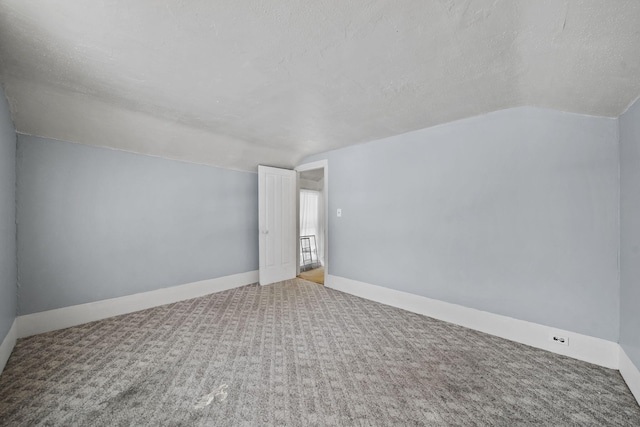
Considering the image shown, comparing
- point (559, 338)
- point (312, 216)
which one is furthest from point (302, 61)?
point (312, 216)

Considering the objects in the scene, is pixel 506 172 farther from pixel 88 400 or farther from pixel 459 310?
pixel 88 400

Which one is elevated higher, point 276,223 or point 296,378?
A: point 276,223

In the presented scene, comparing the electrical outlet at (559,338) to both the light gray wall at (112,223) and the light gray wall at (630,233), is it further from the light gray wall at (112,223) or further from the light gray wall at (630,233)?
the light gray wall at (112,223)

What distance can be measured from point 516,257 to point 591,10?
2097 millimetres

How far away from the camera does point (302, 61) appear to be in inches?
69.0

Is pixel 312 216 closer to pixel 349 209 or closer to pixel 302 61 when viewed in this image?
pixel 349 209

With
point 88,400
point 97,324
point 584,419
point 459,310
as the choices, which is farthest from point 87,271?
point 584,419

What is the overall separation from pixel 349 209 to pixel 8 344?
3.93m

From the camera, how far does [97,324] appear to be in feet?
9.34

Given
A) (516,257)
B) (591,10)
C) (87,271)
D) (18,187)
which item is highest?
(591,10)

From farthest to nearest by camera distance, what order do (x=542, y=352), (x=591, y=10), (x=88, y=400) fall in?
(x=542, y=352) < (x=88, y=400) < (x=591, y=10)

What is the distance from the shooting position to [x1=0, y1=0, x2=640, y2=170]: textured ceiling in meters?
1.30

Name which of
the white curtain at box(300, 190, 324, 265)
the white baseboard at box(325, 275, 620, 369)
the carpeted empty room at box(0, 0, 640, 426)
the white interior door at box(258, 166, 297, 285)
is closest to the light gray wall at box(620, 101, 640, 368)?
the carpeted empty room at box(0, 0, 640, 426)

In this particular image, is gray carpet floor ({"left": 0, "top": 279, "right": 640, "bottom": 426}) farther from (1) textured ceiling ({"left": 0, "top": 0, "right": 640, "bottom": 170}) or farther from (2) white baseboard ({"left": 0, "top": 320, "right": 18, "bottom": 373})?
(1) textured ceiling ({"left": 0, "top": 0, "right": 640, "bottom": 170})
